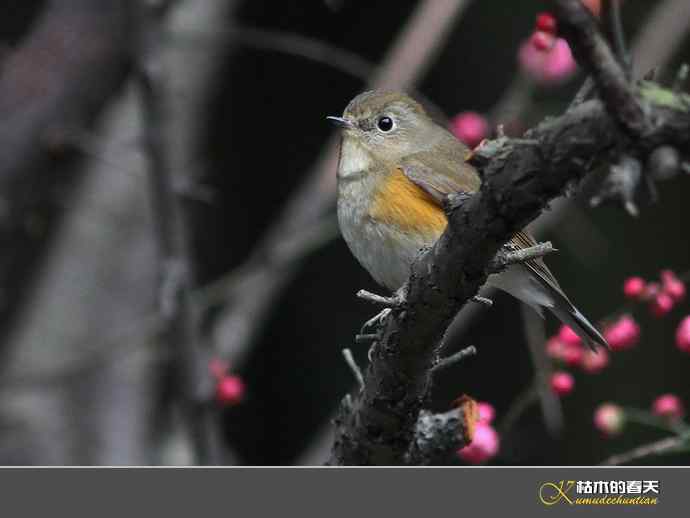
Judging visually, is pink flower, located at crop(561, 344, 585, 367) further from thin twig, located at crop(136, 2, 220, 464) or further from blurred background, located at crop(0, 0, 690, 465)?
thin twig, located at crop(136, 2, 220, 464)

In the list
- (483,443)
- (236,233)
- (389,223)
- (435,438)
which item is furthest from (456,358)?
(236,233)

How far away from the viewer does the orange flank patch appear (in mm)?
2902

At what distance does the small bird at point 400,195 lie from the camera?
2900mm

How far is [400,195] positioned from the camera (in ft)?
9.72

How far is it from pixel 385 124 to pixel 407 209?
49 cm

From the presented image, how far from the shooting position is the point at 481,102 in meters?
5.23

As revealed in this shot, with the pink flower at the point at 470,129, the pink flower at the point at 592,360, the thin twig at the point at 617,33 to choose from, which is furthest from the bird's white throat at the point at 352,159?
the thin twig at the point at 617,33

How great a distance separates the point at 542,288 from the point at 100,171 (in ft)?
7.07

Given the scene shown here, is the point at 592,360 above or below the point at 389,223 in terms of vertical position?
below

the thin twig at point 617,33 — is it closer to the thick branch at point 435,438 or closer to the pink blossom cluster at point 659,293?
the thick branch at point 435,438

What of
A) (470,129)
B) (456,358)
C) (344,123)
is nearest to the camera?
(456,358)

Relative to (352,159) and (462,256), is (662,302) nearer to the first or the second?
(352,159)

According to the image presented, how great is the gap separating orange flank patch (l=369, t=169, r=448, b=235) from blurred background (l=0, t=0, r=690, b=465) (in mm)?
333
